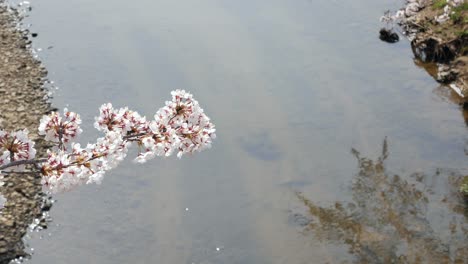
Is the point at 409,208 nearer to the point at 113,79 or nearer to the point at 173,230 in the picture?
the point at 173,230

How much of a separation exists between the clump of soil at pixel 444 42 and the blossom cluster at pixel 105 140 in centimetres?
768

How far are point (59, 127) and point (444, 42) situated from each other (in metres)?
9.98

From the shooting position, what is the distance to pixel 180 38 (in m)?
14.3

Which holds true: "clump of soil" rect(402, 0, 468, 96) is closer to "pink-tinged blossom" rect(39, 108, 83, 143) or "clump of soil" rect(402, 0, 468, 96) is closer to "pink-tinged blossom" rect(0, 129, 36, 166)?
"pink-tinged blossom" rect(39, 108, 83, 143)

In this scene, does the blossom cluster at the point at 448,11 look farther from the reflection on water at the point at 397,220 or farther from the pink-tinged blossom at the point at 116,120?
the pink-tinged blossom at the point at 116,120

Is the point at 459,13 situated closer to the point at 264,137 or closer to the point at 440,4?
the point at 440,4

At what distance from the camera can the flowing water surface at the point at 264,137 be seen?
8773 mm

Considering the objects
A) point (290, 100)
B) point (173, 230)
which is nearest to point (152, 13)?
point (290, 100)

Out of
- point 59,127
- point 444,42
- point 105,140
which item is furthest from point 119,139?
point 444,42

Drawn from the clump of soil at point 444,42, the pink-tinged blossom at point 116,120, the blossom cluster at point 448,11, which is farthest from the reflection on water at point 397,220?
the blossom cluster at point 448,11

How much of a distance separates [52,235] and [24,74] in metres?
4.67

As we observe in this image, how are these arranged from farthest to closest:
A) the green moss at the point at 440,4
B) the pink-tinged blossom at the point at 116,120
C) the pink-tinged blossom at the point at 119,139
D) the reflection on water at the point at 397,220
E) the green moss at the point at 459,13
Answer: the green moss at the point at 440,4 → the green moss at the point at 459,13 → the reflection on water at the point at 397,220 → the pink-tinged blossom at the point at 116,120 → the pink-tinged blossom at the point at 119,139

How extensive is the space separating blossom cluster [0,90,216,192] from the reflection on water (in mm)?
3393

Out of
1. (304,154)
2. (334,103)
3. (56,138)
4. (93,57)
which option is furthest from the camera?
(93,57)
